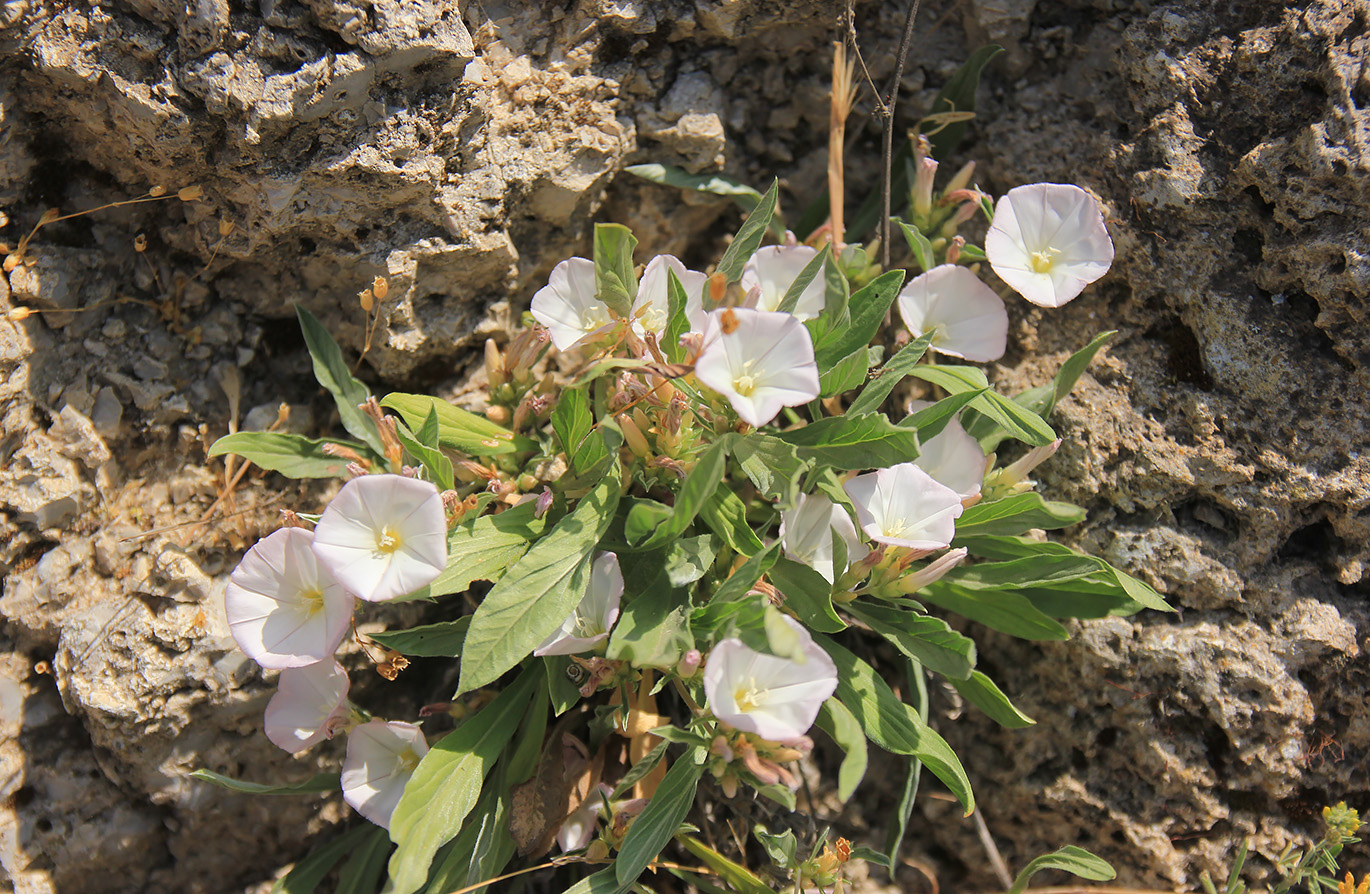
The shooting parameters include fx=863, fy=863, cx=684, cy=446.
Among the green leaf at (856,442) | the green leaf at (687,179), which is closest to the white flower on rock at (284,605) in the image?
the green leaf at (856,442)

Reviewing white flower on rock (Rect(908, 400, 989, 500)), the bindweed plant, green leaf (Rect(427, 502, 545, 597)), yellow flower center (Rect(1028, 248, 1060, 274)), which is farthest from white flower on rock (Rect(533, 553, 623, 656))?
yellow flower center (Rect(1028, 248, 1060, 274))

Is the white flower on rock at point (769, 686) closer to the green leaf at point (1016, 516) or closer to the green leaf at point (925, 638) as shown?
the green leaf at point (925, 638)

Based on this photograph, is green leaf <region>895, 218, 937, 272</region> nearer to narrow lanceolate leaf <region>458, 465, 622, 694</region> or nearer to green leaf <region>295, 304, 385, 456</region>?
narrow lanceolate leaf <region>458, 465, 622, 694</region>

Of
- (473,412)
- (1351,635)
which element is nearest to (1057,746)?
(1351,635)

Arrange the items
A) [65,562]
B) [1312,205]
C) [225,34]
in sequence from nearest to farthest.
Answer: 1. [225,34]
2. [1312,205]
3. [65,562]

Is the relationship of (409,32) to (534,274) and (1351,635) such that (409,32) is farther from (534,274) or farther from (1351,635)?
(1351,635)
